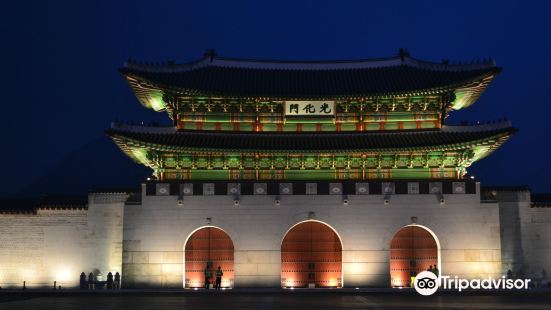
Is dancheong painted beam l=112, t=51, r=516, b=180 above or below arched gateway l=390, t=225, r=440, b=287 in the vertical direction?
above

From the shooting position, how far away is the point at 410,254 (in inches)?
1265

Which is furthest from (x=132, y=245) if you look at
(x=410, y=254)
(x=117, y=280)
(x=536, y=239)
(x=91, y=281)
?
(x=536, y=239)

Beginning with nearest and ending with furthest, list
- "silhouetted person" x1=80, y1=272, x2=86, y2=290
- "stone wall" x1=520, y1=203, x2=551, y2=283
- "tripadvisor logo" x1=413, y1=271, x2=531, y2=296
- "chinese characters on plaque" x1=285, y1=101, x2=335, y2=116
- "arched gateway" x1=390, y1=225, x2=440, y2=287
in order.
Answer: "tripadvisor logo" x1=413, y1=271, x2=531, y2=296 → "silhouetted person" x1=80, y1=272, x2=86, y2=290 → "arched gateway" x1=390, y1=225, x2=440, y2=287 → "stone wall" x1=520, y1=203, x2=551, y2=283 → "chinese characters on plaque" x1=285, y1=101, x2=335, y2=116

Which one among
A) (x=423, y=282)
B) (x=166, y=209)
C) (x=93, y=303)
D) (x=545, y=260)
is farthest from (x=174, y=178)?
(x=545, y=260)

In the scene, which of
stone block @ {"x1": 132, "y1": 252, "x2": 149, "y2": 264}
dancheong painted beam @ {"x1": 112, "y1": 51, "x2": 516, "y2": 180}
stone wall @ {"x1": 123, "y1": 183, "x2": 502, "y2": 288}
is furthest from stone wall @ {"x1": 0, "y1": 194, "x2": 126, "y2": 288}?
dancheong painted beam @ {"x1": 112, "y1": 51, "x2": 516, "y2": 180}

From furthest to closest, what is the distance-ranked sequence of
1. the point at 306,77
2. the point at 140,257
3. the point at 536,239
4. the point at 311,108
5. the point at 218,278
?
the point at 306,77
the point at 311,108
the point at 536,239
the point at 140,257
the point at 218,278

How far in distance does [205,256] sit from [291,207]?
476cm

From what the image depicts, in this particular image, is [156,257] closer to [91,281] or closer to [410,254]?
[91,281]

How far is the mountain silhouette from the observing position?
12062 cm

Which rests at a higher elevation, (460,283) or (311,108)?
(311,108)

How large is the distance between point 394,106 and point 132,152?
13318 mm

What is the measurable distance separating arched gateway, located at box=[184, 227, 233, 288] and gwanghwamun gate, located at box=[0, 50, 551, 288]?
7 cm

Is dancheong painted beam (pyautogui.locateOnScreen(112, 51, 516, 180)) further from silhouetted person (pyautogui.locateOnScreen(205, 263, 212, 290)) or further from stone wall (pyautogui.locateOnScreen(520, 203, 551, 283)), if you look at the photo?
silhouetted person (pyautogui.locateOnScreen(205, 263, 212, 290))

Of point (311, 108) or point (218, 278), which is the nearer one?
point (218, 278)
